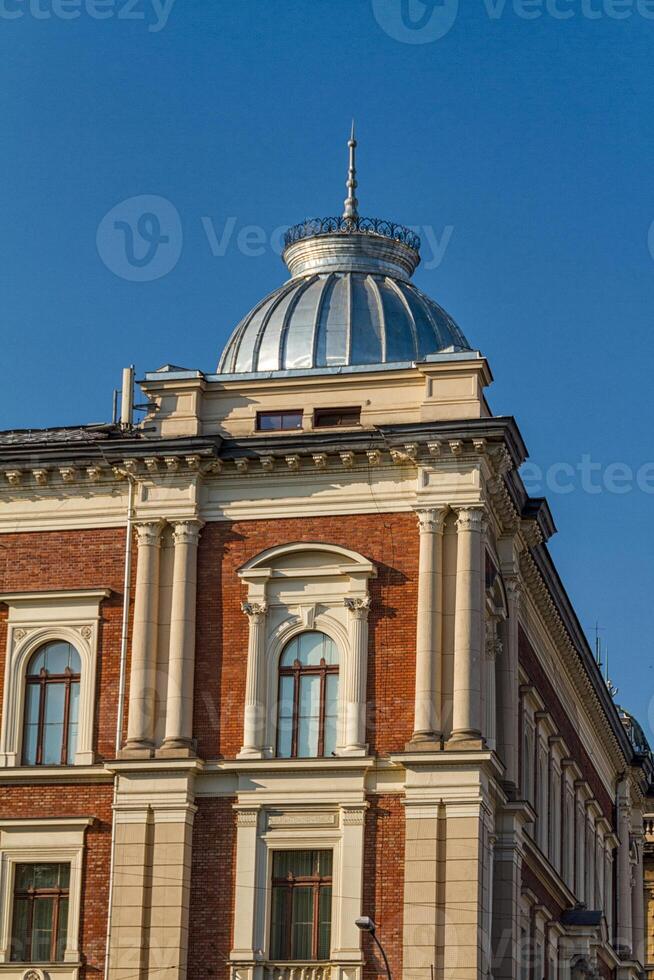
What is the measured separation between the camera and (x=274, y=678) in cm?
4350

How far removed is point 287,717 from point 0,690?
6210 millimetres

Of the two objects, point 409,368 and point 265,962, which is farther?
point 409,368

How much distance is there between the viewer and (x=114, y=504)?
4528cm

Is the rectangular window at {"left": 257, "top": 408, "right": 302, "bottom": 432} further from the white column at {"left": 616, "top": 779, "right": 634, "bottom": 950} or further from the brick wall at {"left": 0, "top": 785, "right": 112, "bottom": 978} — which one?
the white column at {"left": 616, "top": 779, "right": 634, "bottom": 950}

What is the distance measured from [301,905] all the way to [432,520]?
7.96m

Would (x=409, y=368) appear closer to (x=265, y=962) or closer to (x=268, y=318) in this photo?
(x=268, y=318)

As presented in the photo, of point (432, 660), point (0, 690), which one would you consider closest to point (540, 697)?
point (432, 660)

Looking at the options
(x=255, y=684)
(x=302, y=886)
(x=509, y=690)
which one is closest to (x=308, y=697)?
(x=255, y=684)

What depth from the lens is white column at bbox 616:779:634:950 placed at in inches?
2584

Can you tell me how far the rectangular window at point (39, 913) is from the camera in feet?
141

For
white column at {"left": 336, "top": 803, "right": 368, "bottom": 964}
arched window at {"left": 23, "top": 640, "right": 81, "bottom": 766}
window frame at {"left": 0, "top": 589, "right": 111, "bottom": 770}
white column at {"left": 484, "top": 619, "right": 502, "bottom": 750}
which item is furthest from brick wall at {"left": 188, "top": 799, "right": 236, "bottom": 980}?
white column at {"left": 484, "top": 619, "right": 502, "bottom": 750}

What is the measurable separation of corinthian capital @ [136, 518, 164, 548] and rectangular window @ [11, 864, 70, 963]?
669cm

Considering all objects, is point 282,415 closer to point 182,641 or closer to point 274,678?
point 182,641

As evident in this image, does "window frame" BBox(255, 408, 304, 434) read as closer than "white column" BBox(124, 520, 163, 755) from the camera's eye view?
No
